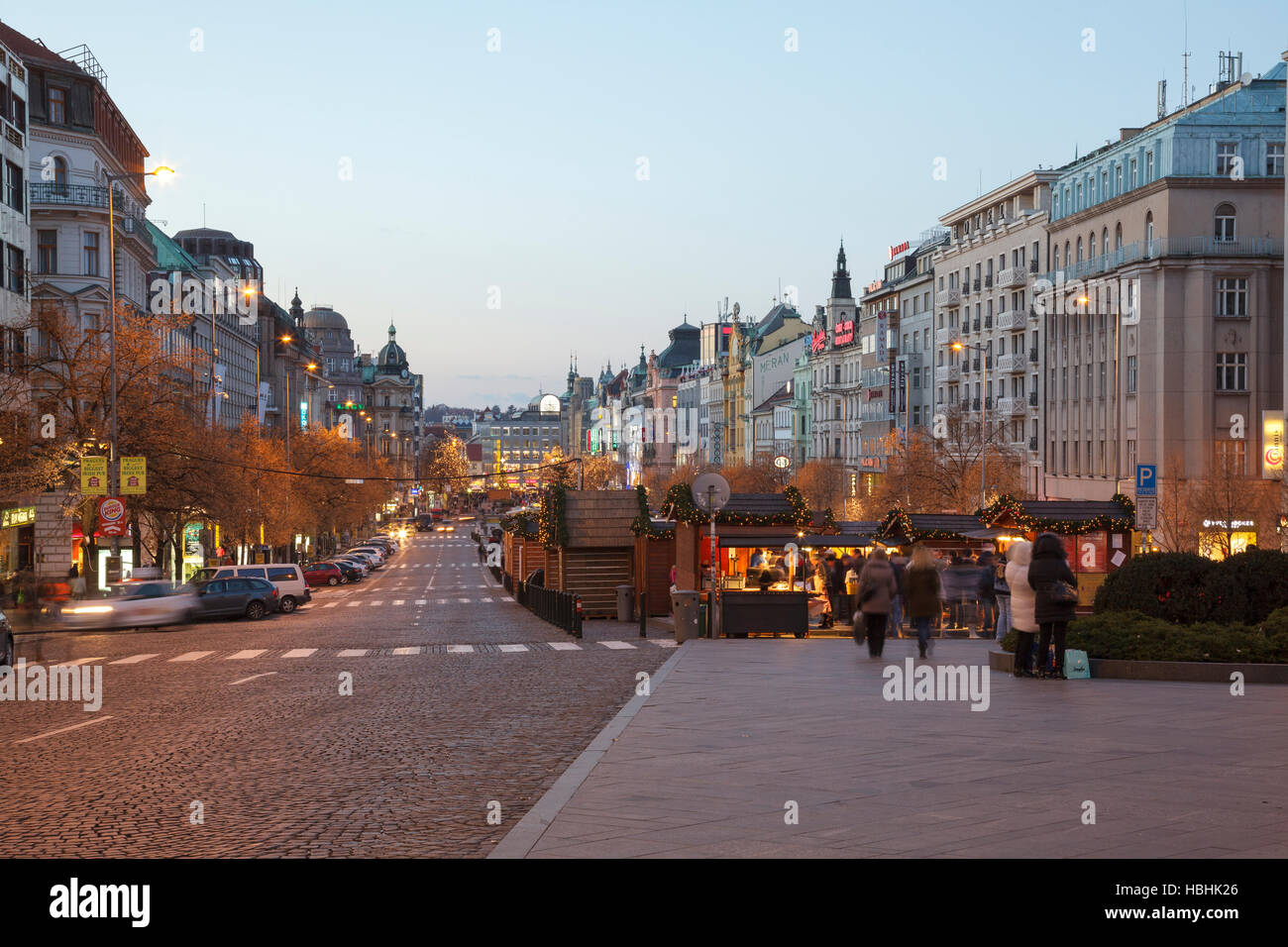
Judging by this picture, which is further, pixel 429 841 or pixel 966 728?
pixel 966 728

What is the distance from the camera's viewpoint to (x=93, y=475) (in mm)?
43188

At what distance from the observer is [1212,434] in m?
67.3

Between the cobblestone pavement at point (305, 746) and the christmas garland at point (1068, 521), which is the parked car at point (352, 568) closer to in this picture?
the cobblestone pavement at point (305, 746)

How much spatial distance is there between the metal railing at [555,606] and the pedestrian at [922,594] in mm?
12494

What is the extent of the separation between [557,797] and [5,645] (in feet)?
59.6

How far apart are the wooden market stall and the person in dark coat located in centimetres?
1850

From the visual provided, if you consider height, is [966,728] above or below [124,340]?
below

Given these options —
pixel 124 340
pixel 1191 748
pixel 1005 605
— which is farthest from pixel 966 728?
pixel 124 340

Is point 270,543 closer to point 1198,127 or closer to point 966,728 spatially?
point 1198,127

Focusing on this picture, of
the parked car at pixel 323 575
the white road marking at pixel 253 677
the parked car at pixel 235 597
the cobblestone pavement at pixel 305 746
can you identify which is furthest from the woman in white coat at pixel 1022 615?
the parked car at pixel 323 575

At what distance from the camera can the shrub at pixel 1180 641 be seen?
18297 millimetres

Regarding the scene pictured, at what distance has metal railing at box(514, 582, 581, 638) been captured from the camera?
34.2 m

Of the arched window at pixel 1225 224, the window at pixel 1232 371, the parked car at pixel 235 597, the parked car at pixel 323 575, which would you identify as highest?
the arched window at pixel 1225 224

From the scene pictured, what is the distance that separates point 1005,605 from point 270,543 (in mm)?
58158
